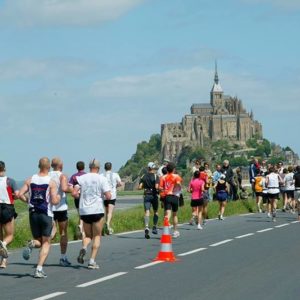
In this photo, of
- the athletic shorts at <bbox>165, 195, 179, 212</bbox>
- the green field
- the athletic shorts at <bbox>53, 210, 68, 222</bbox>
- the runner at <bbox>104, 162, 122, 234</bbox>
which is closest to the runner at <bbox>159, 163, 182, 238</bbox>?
the athletic shorts at <bbox>165, 195, 179, 212</bbox>

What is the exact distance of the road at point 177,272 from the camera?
11.9 meters

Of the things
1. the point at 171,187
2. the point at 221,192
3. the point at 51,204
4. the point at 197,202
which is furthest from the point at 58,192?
the point at 221,192

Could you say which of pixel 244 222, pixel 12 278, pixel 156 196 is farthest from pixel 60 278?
pixel 244 222

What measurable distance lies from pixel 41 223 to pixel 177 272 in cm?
217

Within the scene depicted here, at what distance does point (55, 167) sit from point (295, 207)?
2265cm

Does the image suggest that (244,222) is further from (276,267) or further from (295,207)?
(276,267)

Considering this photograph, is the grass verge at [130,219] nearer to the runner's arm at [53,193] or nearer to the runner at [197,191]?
the runner at [197,191]

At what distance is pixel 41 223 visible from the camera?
1416cm

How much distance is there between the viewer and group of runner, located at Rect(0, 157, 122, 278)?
1411 centimetres

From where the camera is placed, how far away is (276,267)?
1495 cm

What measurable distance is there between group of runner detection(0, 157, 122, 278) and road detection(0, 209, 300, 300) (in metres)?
0.38

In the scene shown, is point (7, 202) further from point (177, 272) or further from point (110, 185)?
point (110, 185)

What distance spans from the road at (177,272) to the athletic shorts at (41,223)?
65 centimetres

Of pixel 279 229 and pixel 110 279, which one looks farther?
pixel 279 229
